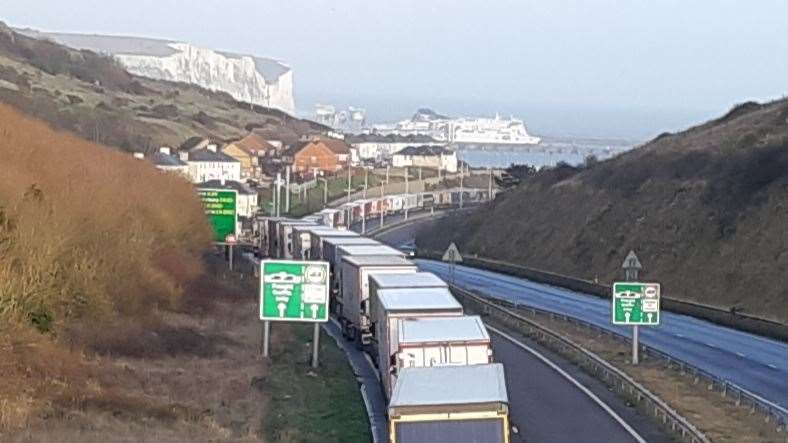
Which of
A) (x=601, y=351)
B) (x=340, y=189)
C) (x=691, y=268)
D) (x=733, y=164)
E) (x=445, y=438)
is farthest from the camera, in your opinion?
(x=340, y=189)

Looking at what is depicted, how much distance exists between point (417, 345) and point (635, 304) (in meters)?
11.1

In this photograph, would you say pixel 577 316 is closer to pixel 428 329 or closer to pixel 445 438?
pixel 428 329

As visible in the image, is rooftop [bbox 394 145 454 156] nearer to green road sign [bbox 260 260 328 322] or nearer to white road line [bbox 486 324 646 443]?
white road line [bbox 486 324 646 443]

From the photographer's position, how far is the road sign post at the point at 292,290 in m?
32.4

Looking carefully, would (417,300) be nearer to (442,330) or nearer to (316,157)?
(442,330)

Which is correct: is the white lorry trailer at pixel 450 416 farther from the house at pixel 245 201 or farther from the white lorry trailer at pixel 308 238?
the house at pixel 245 201

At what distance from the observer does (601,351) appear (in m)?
37.2

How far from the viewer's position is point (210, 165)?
5002 inches

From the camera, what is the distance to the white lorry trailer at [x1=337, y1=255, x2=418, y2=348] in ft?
124

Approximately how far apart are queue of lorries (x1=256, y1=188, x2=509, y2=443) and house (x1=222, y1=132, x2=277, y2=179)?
95.7 metres

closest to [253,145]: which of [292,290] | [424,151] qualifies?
[424,151]

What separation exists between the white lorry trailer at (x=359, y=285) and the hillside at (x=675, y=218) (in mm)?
15369

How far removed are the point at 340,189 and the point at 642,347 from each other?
100 metres

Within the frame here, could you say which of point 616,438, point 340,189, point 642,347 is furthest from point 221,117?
point 616,438
